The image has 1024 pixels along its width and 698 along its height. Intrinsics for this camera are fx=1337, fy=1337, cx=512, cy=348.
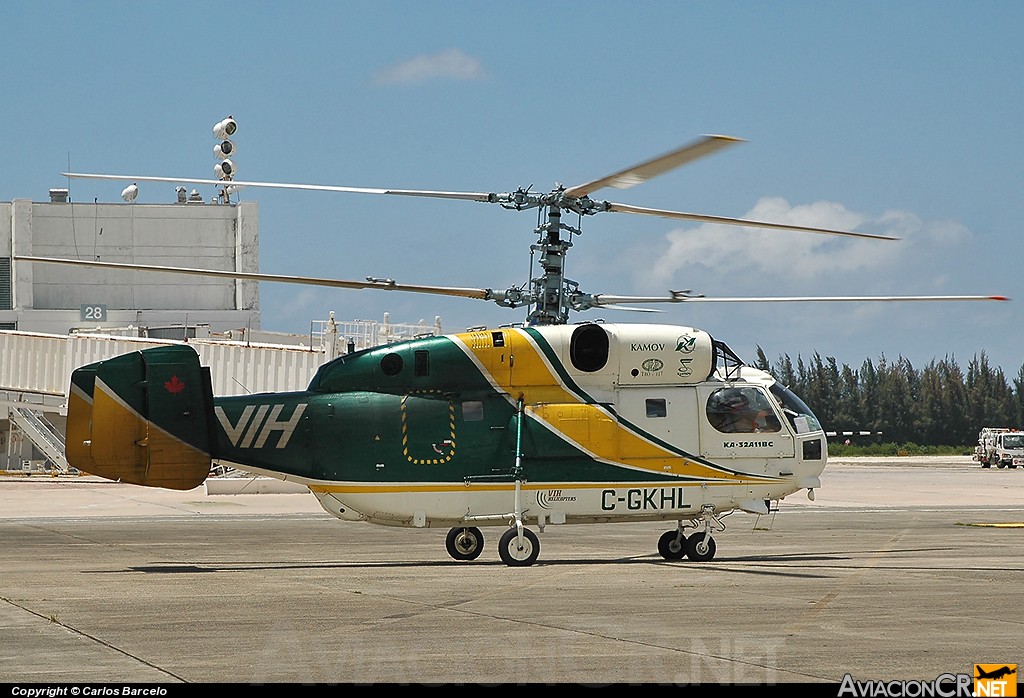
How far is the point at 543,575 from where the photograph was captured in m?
18.2

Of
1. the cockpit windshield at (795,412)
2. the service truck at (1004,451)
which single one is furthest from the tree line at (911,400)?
the cockpit windshield at (795,412)

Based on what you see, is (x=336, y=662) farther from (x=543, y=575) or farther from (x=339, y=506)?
(x=339, y=506)

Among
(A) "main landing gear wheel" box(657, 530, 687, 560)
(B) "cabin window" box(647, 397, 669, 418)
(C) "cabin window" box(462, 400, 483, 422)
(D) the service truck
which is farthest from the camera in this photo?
(D) the service truck

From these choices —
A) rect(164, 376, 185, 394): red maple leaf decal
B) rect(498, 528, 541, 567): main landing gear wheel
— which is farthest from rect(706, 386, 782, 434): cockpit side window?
rect(164, 376, 185, 394): red maple leaf decal

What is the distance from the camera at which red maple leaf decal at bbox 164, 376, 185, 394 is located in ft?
64.6

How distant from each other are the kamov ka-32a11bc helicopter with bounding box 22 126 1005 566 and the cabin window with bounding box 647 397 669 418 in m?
0.02

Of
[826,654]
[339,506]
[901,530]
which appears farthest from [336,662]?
[901,530]

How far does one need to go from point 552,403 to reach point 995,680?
1122cm

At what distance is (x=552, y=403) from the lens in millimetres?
20344

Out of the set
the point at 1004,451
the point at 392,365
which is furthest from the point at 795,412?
the point at 1004,451

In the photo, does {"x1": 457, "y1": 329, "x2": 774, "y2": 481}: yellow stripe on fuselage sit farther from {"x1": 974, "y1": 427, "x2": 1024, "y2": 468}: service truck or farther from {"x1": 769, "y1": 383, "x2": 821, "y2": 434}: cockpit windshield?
{"x1": 974, "y1": 427, "x2": 1024, "y2": 468}: service truck

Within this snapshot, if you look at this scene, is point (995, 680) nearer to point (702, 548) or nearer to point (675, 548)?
point (702, 548)

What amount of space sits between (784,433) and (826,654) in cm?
1020

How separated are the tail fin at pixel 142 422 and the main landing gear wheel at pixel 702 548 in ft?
24.5
